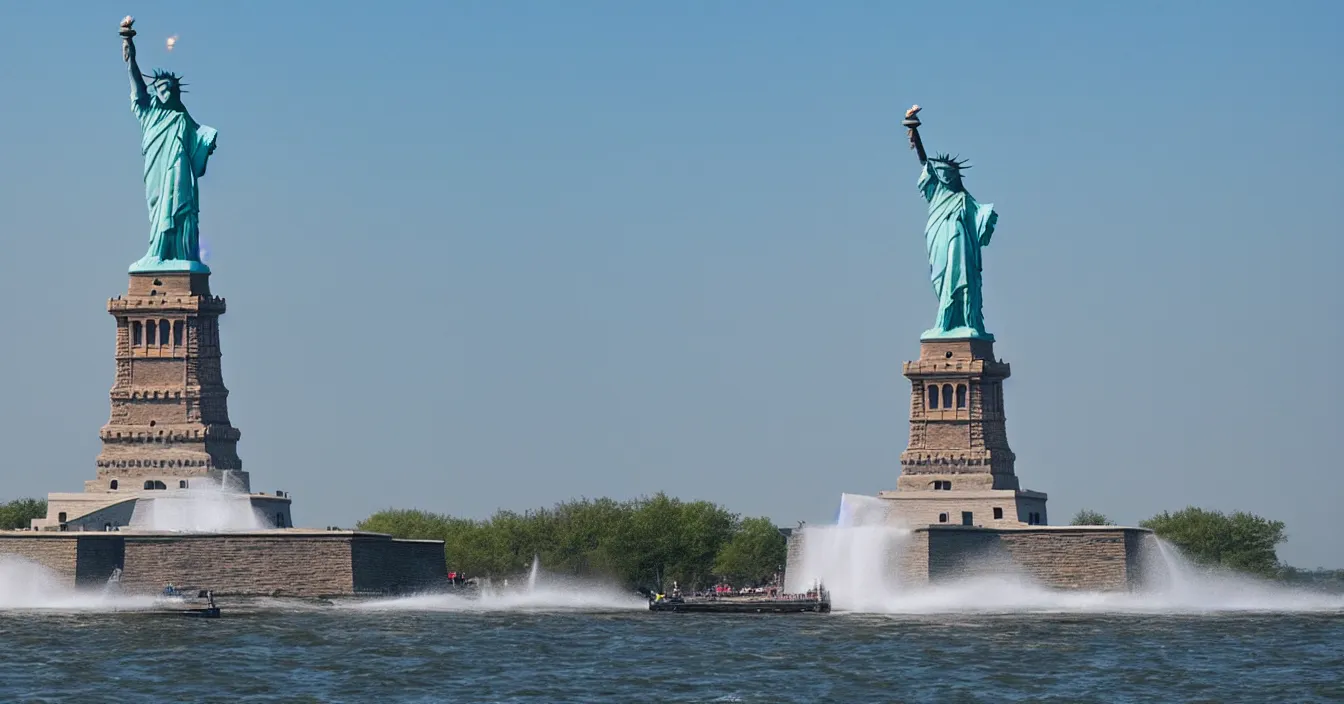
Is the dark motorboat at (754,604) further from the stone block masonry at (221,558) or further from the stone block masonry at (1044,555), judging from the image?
the stone block masonry at (221,558)

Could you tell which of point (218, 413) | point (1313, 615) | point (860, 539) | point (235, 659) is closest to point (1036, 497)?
point (860, 539)

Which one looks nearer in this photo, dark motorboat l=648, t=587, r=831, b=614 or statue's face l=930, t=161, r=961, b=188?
dark motorboat l=648, t=587, r=831, b=614

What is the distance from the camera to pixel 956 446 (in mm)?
182125

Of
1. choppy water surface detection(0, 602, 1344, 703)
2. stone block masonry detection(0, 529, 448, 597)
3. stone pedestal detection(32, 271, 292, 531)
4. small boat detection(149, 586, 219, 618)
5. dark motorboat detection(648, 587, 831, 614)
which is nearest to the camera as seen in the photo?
choppy water surface detection(0, 602, 1344, 703)

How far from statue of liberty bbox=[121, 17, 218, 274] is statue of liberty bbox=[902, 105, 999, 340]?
42495 millimetres

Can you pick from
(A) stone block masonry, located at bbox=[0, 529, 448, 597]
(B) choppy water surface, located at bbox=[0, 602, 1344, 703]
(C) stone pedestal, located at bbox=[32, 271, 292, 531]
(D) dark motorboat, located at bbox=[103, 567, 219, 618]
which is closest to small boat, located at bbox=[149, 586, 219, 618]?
(D) dark motorboat, located at bbox=[103, 567, 219, 618]

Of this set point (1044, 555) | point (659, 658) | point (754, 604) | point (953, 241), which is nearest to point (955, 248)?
point (953, 241)

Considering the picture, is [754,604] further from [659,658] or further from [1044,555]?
[659,658]

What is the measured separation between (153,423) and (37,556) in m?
14.3

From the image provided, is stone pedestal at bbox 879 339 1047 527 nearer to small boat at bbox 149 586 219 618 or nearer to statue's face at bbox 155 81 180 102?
small boat at bbox 149 586 219 618

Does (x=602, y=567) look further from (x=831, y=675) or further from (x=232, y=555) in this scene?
(x=831, y=675)

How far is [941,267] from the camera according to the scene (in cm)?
18375

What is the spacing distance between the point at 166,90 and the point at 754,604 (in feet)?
144

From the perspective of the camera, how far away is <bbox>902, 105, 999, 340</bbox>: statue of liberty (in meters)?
183
